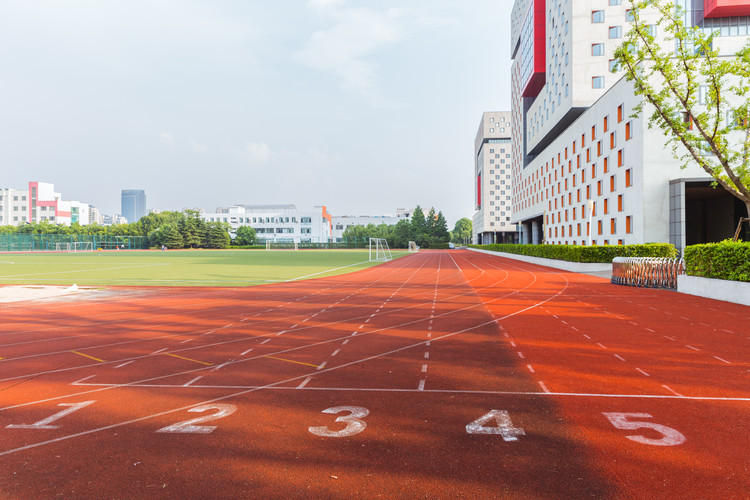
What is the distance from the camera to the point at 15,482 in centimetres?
372

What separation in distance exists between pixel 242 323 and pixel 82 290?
11.8 meters

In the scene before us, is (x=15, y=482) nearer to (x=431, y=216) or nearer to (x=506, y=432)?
(x=506, y=432)

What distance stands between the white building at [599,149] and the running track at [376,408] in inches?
851

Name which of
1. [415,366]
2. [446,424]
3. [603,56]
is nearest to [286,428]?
[446,424]

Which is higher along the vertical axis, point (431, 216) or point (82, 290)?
point (431, 216)

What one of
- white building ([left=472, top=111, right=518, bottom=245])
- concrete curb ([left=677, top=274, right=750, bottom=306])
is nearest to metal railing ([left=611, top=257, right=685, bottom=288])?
concrete curb ([left=677, top=274, right=750, bottom=306])

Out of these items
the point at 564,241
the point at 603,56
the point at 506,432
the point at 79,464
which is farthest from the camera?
the point at 564,241

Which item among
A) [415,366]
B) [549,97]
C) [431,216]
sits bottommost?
[415,366]

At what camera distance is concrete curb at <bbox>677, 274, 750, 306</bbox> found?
13.9 m

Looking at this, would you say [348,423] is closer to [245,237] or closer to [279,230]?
[245,237]

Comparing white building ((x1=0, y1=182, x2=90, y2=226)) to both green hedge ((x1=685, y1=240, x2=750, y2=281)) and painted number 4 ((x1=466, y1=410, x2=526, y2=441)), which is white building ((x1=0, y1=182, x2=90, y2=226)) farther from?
painted number 4 ((x1=466, y1=410, x2=526, y2=441))

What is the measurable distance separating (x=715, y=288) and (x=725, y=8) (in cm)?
4807

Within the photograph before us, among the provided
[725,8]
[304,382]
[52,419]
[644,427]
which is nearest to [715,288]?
[644,427]

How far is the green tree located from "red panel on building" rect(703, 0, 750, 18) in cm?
10141
